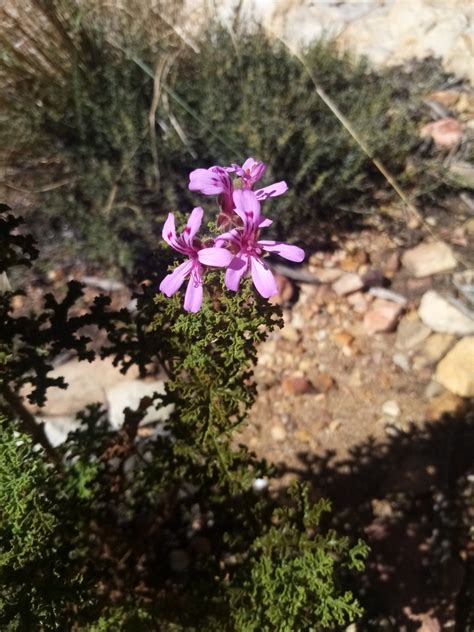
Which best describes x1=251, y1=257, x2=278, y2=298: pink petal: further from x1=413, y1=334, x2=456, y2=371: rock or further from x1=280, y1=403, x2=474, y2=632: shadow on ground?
x1=413, y1=334, x2=456, y2=371: rock

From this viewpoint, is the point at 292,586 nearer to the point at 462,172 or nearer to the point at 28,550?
the point at 28,550

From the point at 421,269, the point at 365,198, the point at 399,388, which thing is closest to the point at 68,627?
the point at 399,388

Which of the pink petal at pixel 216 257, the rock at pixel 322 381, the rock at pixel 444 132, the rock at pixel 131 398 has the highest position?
the pink petal at pixel 216 257

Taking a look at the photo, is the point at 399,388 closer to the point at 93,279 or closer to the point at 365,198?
the point at 365,198

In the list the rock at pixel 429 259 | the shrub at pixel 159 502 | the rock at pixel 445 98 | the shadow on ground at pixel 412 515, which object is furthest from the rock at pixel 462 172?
the shrub at pixel 159 502

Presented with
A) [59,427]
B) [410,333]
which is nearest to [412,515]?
[410,333]

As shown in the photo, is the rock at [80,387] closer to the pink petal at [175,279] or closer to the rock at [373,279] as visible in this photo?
the rock at [373,279]

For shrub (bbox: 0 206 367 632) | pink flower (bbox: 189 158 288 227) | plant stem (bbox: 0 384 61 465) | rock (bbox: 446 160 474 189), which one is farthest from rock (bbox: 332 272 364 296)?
pink flower (bbox: 189 158 288 227)
